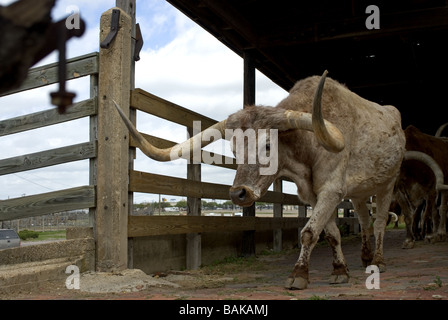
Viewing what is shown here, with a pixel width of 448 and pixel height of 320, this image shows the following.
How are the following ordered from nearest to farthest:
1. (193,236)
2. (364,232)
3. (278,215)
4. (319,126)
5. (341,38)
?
(319,126), (364,232), (193,236), (341,38), (278,215)

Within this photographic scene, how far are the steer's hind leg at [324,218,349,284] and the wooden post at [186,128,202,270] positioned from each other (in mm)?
2109

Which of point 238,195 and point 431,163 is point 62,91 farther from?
point 431,163

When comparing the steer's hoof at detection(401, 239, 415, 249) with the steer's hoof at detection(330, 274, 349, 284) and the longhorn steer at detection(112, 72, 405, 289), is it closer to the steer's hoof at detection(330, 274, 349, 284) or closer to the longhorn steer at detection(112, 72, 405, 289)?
the longhorn steer at detection(112, 72, 405, 289)

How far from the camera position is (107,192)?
5.19m

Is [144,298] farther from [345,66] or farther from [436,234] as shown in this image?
[345,66]

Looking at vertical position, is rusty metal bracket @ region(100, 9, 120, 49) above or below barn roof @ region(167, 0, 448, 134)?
below

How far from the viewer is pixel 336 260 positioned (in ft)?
17.2

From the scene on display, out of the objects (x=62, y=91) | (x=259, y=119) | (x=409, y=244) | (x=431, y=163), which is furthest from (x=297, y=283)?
(x=431, y=163)

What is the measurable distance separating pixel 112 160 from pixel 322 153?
214 cm

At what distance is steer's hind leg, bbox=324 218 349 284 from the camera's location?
16.6 ft

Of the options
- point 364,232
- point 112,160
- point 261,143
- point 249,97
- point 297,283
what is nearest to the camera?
point 297,283
